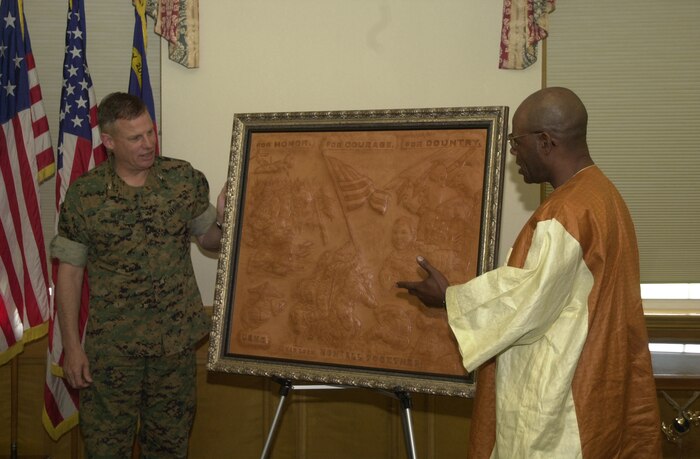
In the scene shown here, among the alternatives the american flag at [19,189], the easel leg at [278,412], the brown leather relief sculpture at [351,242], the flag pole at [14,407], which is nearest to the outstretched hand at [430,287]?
the brown leather relief sculpture at [351,242]

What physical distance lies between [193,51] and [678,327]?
2.93 meters

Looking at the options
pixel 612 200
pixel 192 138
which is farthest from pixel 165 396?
pixel 612 200

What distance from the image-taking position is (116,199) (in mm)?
2910

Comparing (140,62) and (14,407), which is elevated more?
(140,62)

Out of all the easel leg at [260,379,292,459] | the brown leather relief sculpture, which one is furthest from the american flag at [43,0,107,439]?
the easel leg at [260,379,292,459]

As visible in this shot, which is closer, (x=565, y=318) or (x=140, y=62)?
(x=565, y=318)

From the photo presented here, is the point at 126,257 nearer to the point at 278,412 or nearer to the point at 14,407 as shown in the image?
the point at 278,412

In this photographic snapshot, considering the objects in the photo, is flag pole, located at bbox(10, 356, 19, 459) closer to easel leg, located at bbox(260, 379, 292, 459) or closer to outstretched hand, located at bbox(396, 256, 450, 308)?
easel leg, located at bbox(260, 379, 292, 459)

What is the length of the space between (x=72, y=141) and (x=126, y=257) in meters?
0.93

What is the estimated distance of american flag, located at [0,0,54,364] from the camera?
350 centimetres

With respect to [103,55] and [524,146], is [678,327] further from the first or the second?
[103,55]

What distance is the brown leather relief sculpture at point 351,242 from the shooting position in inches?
104

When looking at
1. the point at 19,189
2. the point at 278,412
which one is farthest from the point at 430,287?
the point at 19,189

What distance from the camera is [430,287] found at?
245 centimetres
